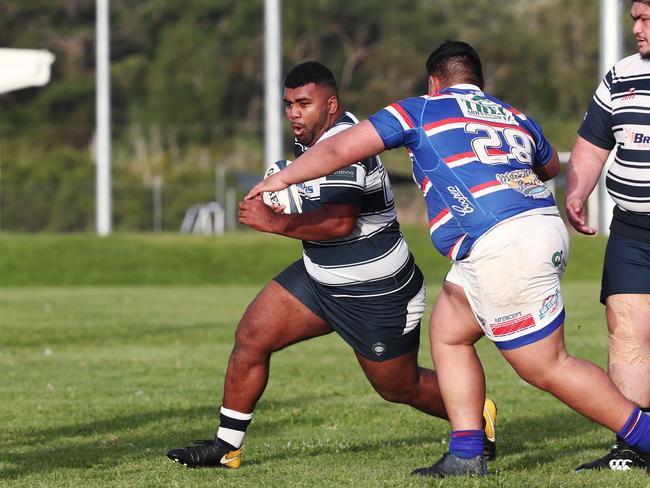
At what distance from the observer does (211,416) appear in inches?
366

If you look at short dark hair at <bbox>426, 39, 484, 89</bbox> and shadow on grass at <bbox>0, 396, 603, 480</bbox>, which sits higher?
short dark hair at <bbox>426, 39, 484, 89</bbox>

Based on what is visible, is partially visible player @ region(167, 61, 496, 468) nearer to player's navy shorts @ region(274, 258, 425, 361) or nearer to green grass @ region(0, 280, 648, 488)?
player's navy shorts @ region(274, 258, 425, 361)

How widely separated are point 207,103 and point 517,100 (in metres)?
13.9

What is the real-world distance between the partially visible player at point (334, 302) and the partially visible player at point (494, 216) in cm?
78

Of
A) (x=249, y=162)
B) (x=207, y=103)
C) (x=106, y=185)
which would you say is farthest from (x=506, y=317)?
(x=207, y=103)

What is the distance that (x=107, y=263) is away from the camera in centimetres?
2947

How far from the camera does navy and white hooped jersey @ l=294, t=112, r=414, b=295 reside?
22.7ft

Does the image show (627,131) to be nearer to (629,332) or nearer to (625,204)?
(625,204)

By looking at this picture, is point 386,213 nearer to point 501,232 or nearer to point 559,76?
point 501,232

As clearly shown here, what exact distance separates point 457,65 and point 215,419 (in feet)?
12.1

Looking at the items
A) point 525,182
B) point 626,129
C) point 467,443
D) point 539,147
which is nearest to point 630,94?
point 626,129

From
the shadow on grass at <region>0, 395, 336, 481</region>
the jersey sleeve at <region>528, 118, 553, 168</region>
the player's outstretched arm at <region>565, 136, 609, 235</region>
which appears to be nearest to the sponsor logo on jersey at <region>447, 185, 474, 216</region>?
the jersey sleeve at <region>528, 118, 553, 168</region>

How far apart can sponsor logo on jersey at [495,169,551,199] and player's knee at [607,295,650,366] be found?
1.02 metres

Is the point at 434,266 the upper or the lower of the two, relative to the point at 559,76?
lower
